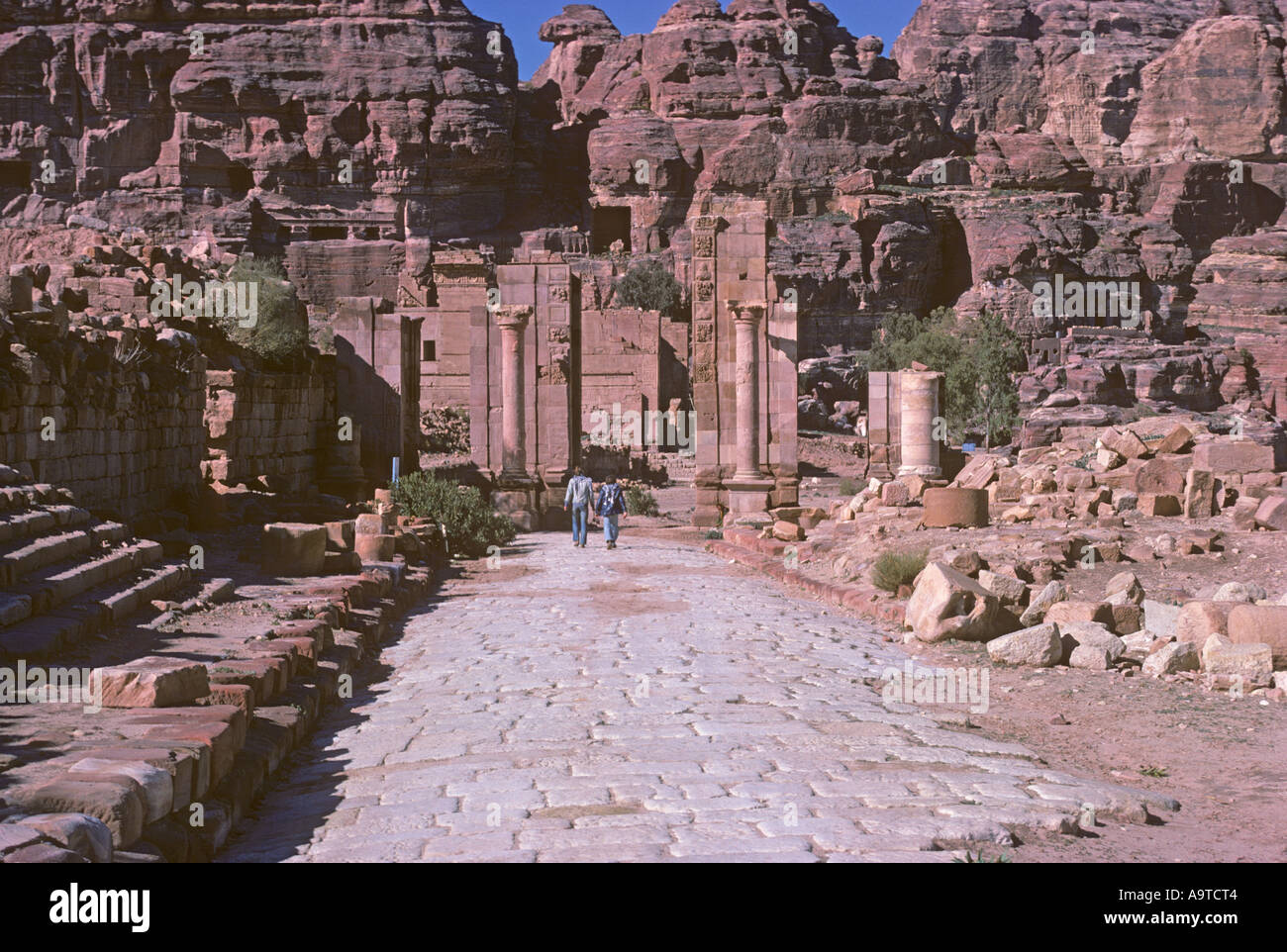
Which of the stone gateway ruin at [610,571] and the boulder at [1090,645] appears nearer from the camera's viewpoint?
the stone gateway ruin at [610,571]

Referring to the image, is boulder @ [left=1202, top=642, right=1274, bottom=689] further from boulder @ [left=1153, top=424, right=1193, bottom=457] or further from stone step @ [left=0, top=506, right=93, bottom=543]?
boulder @ [left=1153, top=424, right=1193, bottom=457]

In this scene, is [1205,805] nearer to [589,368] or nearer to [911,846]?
[911,846]

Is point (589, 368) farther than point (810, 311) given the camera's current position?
No

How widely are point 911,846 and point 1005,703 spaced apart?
387cm

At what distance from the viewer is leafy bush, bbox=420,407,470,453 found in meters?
40.2

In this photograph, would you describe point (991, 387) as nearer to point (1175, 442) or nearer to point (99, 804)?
point (1175, 442)

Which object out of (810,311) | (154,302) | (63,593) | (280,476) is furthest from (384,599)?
(810,311)

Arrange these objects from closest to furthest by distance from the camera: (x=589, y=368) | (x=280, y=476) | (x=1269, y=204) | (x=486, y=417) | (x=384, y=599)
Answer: (x=384, y=599) < (x=280, y=476) < (x=486, y=417) < (x=589, y=368) < (x=1269, y=204)

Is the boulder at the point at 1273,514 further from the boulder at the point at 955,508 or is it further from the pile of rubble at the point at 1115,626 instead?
the pile of rubble at the point at 1115,626

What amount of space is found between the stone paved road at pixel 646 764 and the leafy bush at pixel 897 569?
2003mm

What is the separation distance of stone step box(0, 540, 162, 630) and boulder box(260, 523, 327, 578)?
4.87 ft

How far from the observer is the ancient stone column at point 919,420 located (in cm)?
2544

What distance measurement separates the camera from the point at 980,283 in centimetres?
7000

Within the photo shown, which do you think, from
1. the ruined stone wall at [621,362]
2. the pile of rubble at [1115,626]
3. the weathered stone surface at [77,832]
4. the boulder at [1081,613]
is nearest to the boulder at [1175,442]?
the pile of rubble at [1115,626]
